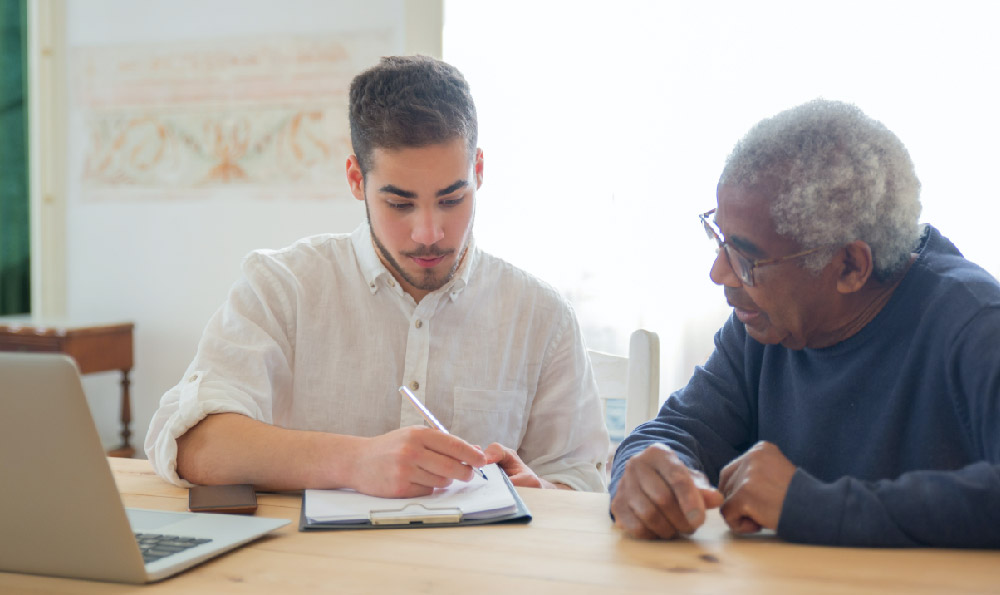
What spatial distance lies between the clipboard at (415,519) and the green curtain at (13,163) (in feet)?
12.5

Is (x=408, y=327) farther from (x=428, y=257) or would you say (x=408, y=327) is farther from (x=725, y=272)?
(x=725, y=272)

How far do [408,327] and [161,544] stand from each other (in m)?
0.74

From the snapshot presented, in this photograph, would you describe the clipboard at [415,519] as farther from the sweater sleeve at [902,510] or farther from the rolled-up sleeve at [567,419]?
→ the rolled-up sleeve at [567,419]

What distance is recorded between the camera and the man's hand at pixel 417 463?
1078mm

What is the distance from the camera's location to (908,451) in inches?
46.4

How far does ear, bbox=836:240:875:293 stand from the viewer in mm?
1162

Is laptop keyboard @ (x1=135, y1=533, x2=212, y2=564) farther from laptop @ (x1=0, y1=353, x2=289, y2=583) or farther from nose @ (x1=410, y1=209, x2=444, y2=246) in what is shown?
nose @ (x1=410, y1=209, x2=444, y2=246)

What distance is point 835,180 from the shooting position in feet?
3.71

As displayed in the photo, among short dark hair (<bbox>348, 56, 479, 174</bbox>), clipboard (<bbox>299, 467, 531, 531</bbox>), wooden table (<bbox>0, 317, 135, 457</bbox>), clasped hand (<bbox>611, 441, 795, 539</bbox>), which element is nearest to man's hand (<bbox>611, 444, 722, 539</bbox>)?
clasped hand (<bbox>611, 441, 795, 539</bbox>)

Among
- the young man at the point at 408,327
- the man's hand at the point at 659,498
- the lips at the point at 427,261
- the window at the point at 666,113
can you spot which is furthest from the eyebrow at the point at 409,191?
the window at the point at 666,113

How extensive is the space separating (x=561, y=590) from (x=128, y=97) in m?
3.67

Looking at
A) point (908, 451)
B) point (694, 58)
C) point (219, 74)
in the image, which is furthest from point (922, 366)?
point (219, 74)

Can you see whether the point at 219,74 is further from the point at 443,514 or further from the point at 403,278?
the point at 443,514

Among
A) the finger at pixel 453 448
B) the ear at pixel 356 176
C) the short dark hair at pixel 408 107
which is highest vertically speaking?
the short dark hair at pixel 408 107
